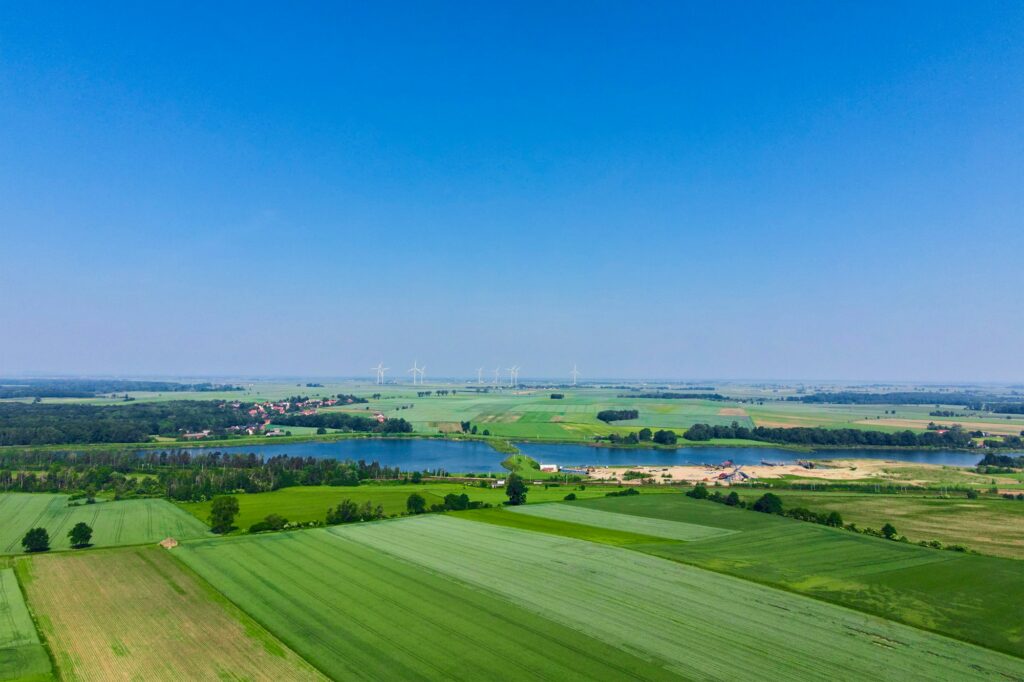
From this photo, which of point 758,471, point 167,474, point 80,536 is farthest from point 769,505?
point 167,474

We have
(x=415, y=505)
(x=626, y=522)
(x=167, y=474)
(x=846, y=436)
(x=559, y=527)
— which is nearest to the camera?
(x=559, y=527)

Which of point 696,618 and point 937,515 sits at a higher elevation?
point 696,618

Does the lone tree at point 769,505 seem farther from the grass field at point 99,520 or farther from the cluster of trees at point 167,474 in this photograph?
the grass field at point 99,520

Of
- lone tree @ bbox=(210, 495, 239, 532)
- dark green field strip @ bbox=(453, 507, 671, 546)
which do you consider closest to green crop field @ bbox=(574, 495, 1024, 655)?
dark green field strip @ bbox=(453, 507, 671, 546)

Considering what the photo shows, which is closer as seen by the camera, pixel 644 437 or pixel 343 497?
pixel 343 497

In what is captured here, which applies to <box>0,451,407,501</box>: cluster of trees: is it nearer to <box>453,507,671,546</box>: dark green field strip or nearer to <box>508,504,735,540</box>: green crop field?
<box>453,507,671,546</box>: dark green field strip

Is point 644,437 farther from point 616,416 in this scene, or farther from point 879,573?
point 879,573

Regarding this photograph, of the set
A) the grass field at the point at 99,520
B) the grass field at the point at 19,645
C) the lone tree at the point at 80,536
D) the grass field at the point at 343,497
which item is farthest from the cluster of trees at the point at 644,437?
the grass field at the point at 19,645
